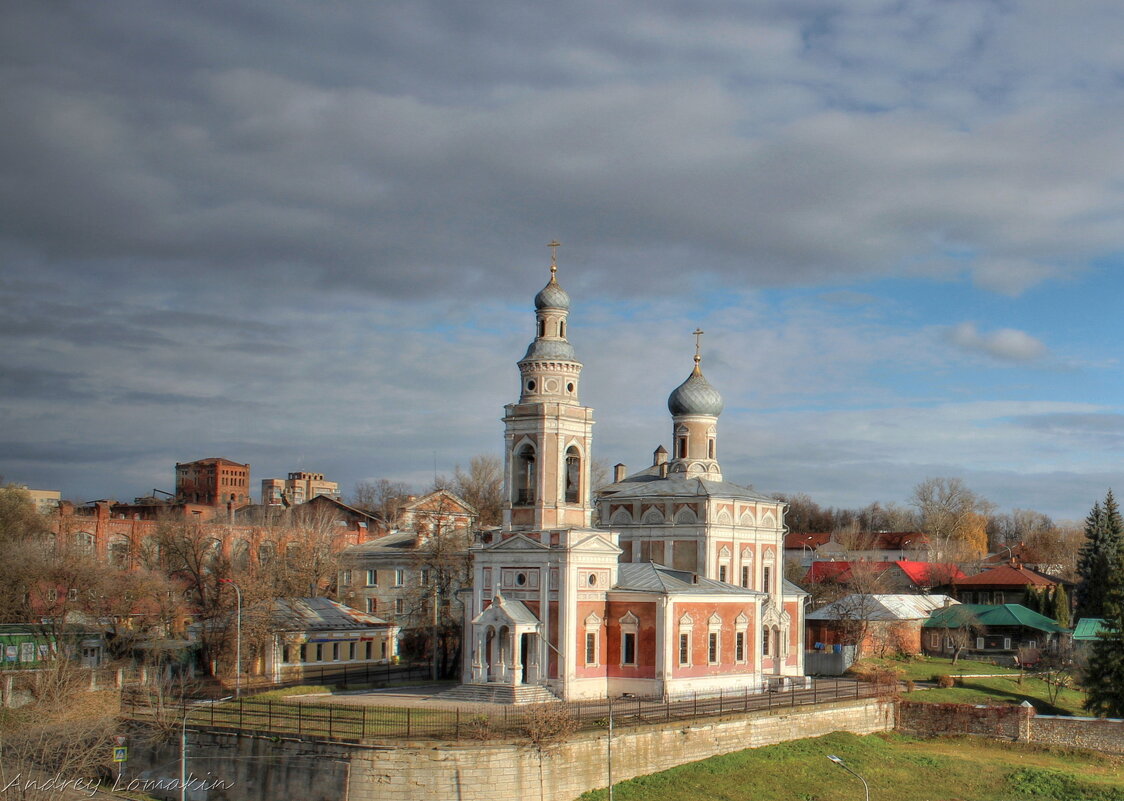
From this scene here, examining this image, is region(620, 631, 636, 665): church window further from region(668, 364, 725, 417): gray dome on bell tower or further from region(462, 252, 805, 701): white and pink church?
region(668, 364, 725, 417): gray dome on bell tower

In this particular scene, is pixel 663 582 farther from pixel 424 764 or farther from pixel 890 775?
pixel 424 764

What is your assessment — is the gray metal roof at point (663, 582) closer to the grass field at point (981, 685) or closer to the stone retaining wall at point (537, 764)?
the stone retaining wall at point (537, 764)


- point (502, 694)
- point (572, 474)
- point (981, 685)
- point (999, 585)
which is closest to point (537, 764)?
point (502, 694)

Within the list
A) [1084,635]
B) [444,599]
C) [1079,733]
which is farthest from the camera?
[1084,635]

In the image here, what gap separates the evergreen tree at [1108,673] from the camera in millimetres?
48625

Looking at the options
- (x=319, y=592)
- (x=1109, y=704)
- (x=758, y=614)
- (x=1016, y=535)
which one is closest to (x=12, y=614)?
(x=319, y=592)

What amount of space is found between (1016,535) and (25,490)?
413 ft

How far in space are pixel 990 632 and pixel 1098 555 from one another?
11024 mm

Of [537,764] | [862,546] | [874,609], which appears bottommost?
[537,764]

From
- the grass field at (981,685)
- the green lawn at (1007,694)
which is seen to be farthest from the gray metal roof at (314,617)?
the green lawn at (1007,694)

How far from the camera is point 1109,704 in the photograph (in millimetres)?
48938

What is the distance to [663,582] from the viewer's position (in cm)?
4553

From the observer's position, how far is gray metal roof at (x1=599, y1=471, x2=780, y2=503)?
53500 millimetres

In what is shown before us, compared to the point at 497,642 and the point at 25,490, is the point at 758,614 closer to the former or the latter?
the point at 497,642
